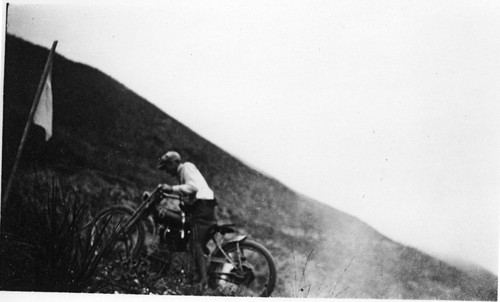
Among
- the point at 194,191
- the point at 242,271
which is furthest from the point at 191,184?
the point at 242,271

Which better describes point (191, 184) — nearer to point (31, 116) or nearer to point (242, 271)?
point (242, 271)

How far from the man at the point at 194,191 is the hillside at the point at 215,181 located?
0.05m

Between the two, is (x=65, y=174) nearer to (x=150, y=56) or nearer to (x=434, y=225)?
(x=150, y=56)

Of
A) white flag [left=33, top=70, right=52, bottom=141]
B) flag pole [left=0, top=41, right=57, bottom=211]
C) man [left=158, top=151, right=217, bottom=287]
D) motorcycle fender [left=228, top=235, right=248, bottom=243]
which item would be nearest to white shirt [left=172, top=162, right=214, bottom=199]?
man [left=158, top=151, right=217, bottom=287]

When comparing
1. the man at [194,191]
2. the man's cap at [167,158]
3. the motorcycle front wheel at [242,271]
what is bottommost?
the motorcycle front wheel at [242,271]

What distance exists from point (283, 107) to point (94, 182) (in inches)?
47.2

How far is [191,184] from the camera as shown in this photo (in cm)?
350

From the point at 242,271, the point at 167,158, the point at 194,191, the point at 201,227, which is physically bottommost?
the point at 242,271

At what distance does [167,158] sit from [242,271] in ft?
2.60

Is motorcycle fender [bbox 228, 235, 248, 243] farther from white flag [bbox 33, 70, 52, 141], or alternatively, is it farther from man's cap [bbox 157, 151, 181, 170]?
white flag [bbox 33, 70, 52, 141]

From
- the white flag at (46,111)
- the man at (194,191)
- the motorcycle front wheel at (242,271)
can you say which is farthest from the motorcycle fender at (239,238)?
the white flag at (46,111)

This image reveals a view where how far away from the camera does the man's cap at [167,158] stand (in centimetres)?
350

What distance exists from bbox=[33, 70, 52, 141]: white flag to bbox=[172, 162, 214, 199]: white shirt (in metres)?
0.82

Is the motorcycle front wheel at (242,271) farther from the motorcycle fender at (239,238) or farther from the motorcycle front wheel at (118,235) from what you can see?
the motorcycle front wheel at (118,235)
